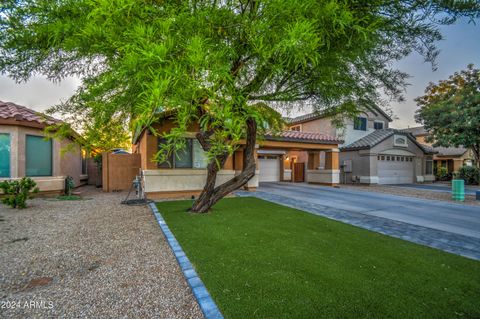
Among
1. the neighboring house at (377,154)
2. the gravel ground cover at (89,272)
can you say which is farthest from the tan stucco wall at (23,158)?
the neighboring house at (377,154)

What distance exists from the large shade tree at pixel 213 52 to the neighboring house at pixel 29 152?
565 centimetres

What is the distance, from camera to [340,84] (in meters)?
6.25

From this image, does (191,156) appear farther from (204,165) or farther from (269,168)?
(269,168)

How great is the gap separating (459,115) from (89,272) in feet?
78.2

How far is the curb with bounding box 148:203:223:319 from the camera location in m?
2.67

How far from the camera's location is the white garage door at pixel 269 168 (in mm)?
21391

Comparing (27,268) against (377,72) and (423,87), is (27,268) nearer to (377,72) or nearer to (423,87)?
(377,72)

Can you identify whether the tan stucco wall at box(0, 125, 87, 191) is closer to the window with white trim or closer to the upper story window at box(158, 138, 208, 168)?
the upper story window at box(158, 138, 208, 168)

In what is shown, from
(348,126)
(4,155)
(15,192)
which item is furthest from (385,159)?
(4,155)

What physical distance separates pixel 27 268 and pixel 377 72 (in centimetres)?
892

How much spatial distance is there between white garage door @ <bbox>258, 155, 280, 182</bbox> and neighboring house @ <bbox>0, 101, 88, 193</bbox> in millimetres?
13949

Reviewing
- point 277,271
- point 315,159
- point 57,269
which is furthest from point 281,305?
point 315,159

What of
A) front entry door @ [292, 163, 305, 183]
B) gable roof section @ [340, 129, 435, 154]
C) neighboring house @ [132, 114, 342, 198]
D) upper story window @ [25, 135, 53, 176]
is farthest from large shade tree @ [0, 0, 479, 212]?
front entry door @ [292, 163, 305, 183]

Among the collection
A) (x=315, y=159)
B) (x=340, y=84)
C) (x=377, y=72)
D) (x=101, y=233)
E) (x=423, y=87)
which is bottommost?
(x=101, y=233)
